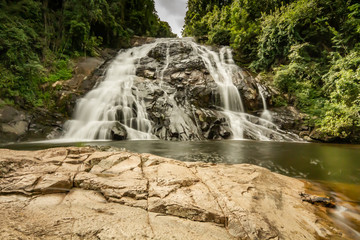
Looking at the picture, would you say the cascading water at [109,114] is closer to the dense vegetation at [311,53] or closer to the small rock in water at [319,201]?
the small rock in water at [319,201]

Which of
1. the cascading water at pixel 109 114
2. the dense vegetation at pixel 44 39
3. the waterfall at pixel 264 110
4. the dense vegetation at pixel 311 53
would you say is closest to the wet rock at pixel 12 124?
the dense vegetation at pixel 44 39

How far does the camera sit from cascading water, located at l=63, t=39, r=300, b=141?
26.1 feet

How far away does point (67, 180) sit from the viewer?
177 cm

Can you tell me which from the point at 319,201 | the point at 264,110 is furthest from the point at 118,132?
the point at 264,110

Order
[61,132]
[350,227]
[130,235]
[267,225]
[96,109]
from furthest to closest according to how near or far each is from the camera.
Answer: [96,109], [61,132], [350,227], [267,225], [130,235]

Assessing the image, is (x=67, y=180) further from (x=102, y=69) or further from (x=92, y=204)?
(x=102, y=69)

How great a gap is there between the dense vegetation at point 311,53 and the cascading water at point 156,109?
2.25 m

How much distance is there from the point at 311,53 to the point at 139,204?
1678 cm

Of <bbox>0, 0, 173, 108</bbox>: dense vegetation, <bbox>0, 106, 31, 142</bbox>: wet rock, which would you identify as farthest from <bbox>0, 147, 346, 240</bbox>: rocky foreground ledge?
<bbox>0, 0, 173, 108</bbox>: dense vegetation

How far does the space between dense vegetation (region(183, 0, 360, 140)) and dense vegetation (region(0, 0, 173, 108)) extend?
1225 centimetres

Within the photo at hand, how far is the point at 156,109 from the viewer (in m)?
9.05

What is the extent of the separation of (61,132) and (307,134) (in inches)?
489

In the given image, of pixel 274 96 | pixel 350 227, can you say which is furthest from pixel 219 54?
pixel 350 227

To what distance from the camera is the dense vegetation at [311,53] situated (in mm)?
7832
